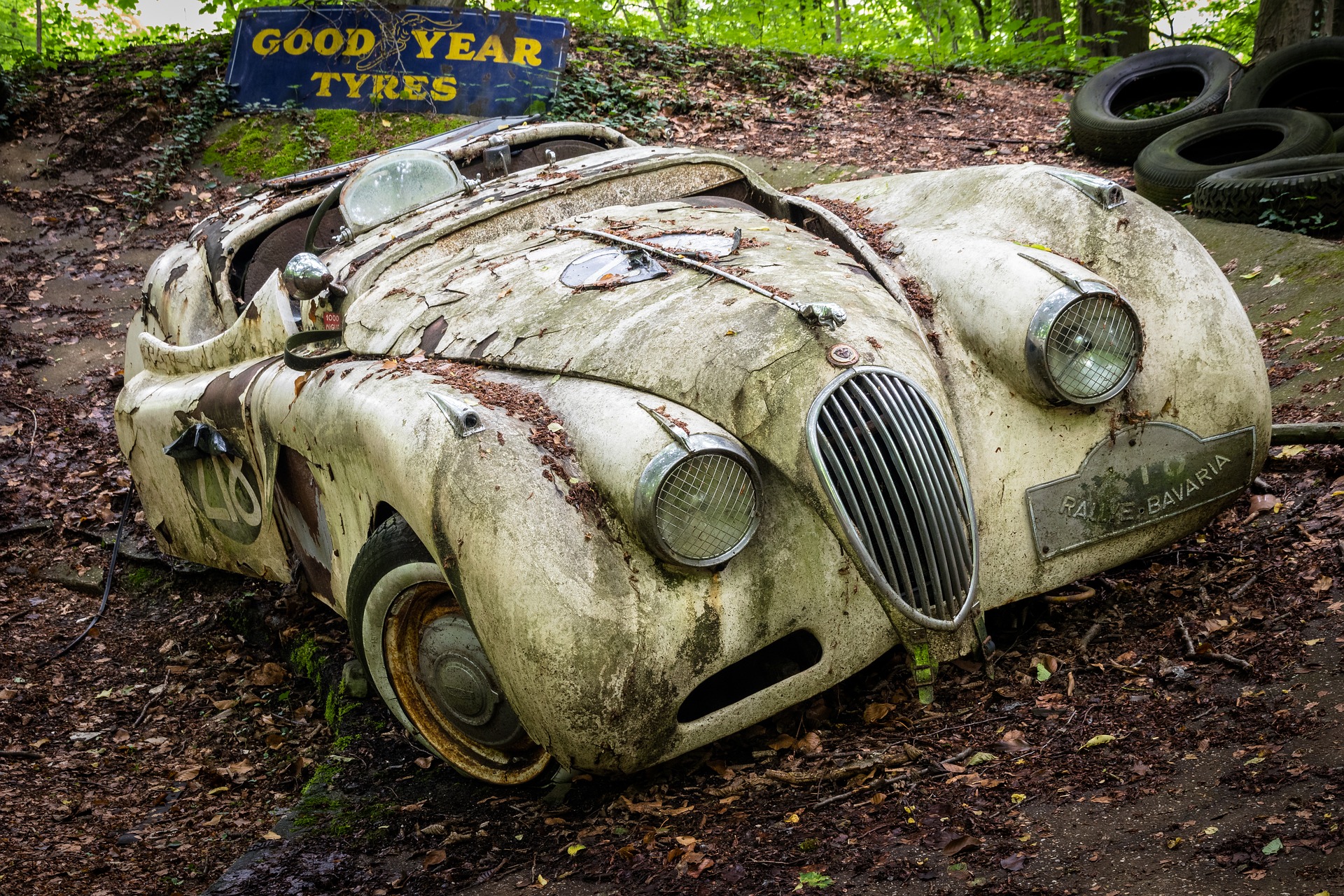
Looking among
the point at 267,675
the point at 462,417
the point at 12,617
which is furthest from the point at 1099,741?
the point at 12,617

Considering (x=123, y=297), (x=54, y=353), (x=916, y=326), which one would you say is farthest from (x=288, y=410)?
(x=123, y=297)

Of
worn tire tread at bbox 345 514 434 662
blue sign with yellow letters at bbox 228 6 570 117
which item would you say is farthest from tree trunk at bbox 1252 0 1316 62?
worn tire tread at bbox 345 514 434 662

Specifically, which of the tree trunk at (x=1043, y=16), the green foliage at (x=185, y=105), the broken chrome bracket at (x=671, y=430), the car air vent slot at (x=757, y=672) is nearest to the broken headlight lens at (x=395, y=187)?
the broken chrome bracket at (x=671, y=430)

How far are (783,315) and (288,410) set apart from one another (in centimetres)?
167

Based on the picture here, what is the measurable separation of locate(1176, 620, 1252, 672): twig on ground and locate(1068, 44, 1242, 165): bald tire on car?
6.60 meters

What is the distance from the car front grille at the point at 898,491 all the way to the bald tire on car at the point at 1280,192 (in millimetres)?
4693

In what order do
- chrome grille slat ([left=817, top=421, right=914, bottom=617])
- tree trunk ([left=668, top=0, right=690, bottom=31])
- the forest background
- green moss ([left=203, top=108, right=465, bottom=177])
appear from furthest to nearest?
tree trunk ([left=668, top=0, right=690, bottom=31]) → the forest background → green moss ([left=203, top=108, right=465, bottom=177]) → chrome grille slat ([left=817, top=421, right=914, bottom=617])

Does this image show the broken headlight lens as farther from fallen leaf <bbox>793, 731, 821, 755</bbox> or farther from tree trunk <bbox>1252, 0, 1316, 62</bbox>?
A: tree trunk <bbox>1252, 0, 1316, 62</bbox>

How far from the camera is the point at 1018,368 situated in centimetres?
320

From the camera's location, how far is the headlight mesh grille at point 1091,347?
3.15 metres

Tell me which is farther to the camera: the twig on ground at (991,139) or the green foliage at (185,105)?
the green foliage at (185,105)

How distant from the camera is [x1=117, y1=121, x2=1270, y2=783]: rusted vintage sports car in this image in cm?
269

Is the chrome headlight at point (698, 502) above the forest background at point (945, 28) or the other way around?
the other way around

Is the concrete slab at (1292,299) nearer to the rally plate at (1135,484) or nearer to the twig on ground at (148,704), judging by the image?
the rally plate at (1135,484)
